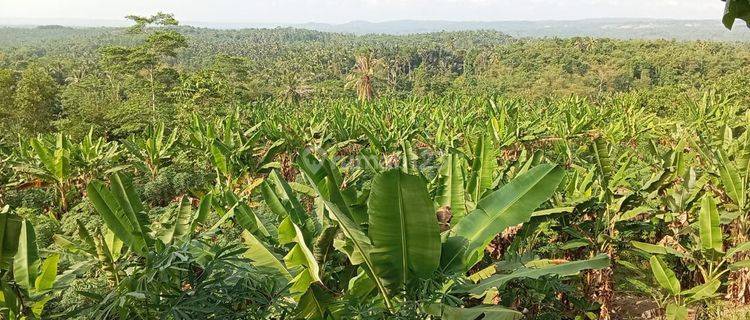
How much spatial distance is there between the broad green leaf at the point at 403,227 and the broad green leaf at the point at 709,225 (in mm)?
3277

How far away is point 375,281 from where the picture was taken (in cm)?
261

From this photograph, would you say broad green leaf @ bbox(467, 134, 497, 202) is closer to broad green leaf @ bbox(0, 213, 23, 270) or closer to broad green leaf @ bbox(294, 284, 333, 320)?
broad green leaf @ bbox(294, 284, 333, 320)

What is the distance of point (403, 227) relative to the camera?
2.44 metres

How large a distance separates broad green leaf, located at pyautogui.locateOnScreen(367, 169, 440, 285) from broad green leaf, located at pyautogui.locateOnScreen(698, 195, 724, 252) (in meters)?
3.28

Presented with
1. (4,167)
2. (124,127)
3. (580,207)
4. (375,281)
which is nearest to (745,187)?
(580,207)

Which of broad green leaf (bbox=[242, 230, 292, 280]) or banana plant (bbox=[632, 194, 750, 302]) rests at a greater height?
broad green leaf (bbox=[242, 230, 292, 280])

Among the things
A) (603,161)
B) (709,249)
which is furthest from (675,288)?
(603,161)

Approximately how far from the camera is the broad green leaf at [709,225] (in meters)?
4.38

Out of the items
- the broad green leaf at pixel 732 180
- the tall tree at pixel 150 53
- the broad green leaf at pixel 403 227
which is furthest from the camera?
the tall tree at pixel 150 53

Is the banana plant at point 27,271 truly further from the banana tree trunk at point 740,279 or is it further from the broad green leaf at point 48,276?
the banana tree trunk at point 740,279

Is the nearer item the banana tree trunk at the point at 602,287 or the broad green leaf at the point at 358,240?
the broad green leaf at the point at 358,240

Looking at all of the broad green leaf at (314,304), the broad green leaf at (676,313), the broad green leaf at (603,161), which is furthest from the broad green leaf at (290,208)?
the broad green leaf at (676,313)

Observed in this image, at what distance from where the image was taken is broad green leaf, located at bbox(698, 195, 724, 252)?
4.38 m

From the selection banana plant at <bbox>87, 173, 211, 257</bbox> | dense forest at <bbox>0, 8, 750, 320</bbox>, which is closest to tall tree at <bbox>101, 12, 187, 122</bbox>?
dense forest at <bbox>0, 8, 750, 320</bbox>
